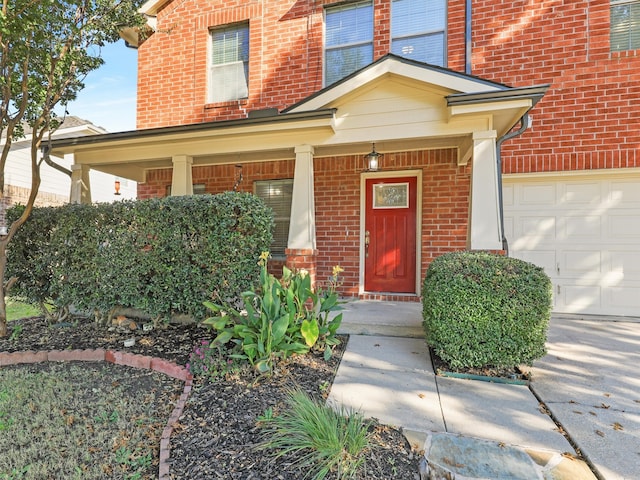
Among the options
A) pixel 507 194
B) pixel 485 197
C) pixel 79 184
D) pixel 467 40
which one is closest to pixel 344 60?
pixel 467 40

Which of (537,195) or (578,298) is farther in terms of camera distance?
(537,195)

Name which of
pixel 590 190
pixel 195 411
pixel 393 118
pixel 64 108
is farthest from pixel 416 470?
pixel 64 108

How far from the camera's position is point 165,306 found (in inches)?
153

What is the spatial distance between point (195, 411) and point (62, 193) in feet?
45.7

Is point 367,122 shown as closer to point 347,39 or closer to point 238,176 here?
point 347,39

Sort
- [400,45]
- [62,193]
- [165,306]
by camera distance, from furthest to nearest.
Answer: [62,193] < [400,45] < [165,306]

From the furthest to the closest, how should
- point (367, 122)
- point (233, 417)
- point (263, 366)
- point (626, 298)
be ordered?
point (626, 298) < point (367, 122) < point (263, 366) < point (233, 417)

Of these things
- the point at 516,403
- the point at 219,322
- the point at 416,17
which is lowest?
the point at 516,403

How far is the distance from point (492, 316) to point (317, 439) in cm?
200

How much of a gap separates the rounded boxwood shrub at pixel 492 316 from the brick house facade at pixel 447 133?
974 millimetres

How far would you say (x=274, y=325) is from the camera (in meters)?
2.92

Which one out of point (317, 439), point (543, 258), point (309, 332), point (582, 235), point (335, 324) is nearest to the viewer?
point (317, 439)

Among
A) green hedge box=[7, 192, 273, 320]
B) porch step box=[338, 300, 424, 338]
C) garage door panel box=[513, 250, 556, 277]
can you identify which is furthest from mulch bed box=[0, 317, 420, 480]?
garage door panel box=[513, 250, 556, 277]

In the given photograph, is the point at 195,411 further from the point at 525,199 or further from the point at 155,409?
the point at 525,199
